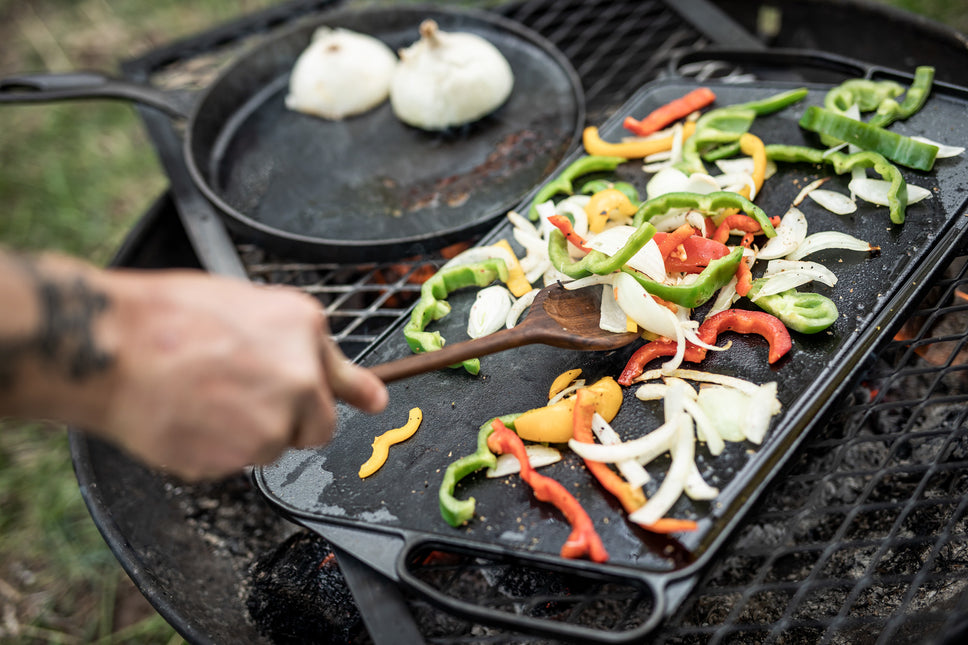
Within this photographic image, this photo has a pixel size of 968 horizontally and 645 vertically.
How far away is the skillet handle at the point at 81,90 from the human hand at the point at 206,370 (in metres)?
2.30

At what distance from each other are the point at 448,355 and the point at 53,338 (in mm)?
834

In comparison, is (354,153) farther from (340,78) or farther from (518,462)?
(518,462)

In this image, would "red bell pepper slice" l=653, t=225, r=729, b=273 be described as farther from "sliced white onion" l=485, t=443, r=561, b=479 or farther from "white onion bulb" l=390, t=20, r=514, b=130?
"white onion bulb" l=390, t=20, r=514, b=130

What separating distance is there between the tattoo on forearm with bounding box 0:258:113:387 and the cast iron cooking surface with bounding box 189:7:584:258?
4.79ft

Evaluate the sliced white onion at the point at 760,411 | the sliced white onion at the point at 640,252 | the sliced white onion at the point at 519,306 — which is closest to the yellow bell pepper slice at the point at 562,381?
the sliced white onion at the point at 519,306

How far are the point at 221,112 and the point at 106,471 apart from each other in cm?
165

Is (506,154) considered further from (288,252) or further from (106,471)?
(106,471)

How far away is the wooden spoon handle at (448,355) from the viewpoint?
1496mm

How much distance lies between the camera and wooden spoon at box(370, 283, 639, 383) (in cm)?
152

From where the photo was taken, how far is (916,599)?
72.8 inches

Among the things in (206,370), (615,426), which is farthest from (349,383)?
(615,426)

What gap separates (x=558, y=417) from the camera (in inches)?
65.5

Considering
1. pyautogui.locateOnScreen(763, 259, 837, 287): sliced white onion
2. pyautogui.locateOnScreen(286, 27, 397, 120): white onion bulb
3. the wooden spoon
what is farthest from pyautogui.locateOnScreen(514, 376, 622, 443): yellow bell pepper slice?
pyautogui.locateOnScreen(286, 27, 397, 120): white onion bulb

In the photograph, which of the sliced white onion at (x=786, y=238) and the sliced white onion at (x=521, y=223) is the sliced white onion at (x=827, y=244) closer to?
the sliced white onion at (x=786, y=238)
